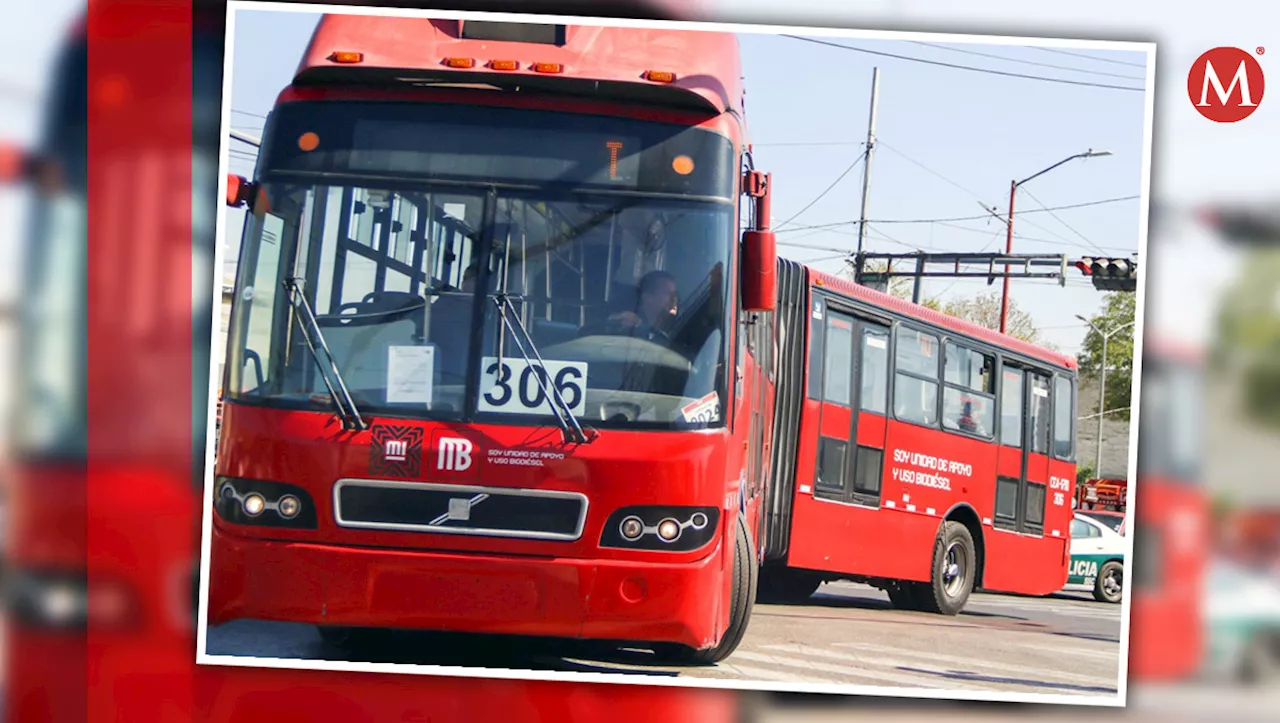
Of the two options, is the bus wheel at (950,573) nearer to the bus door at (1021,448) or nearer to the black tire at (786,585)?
the bus door at (1021,448)

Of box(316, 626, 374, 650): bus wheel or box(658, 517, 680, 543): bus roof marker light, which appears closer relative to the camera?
box(658, 517, 680, 543): bus roof marker light

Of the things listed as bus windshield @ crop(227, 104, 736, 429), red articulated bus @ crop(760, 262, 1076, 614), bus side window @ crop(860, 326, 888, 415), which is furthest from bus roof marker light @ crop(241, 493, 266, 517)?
bus side window @ crop(860, 326, 888, 415)

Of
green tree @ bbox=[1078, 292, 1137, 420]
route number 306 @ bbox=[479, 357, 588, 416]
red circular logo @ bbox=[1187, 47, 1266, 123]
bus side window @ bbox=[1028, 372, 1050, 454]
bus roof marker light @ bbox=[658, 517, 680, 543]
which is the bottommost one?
bus roof marker light @ bbox=[658, 517, 680, 543]

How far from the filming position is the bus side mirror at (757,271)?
5680 millimetres

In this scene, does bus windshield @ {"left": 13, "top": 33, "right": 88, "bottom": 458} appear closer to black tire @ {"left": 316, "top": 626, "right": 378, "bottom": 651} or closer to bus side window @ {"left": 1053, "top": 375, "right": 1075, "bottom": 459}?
black tire @ {"left": 316, "top": 626, "right": 378, "bottom": 651}

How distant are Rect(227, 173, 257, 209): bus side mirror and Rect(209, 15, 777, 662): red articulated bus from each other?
18 mm

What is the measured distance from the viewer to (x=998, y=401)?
10391 mm

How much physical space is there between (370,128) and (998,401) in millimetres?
6459

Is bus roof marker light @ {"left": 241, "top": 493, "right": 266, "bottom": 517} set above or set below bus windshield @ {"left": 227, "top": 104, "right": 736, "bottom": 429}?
below

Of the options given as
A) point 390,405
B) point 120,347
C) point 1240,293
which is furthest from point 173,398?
point 1240,293

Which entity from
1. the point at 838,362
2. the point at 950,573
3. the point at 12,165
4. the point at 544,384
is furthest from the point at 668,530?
the point at 950,573

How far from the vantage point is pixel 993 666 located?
257 inches

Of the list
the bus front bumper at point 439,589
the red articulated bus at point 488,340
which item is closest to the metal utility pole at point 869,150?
the red articulated bus at point 488,340

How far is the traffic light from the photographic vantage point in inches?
215
